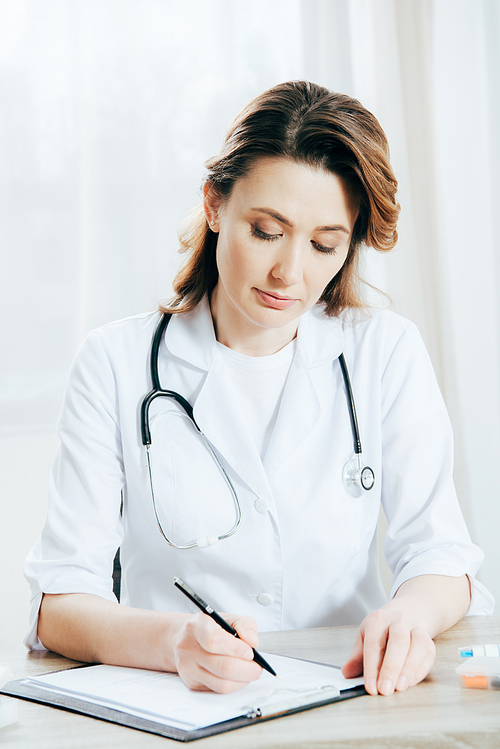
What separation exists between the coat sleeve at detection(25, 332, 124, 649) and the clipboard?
0.29 m

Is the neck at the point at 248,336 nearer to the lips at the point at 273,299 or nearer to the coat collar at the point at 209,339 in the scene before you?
the coat collar at the point at 209,339

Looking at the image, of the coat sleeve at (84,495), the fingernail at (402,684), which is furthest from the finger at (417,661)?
the coat sleeve at (84,495)

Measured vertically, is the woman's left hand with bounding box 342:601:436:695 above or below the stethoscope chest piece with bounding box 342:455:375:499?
below

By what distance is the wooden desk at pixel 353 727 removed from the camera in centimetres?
69

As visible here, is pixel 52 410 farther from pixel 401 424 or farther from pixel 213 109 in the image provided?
pixel 401 424

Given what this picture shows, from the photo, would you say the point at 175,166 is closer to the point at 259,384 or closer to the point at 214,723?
the point at 259,384

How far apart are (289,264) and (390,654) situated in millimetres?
643

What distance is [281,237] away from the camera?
4.05 feet

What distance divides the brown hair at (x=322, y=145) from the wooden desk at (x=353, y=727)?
81cm

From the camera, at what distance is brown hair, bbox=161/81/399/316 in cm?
123

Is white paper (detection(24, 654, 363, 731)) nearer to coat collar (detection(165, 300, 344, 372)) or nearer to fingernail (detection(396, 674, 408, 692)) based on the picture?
fingernail (detection(396, 674, 408, 692))

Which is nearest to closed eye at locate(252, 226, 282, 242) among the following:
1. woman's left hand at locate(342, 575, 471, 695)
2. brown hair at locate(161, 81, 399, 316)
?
brown hair at locate(161, 81, 399, 316)

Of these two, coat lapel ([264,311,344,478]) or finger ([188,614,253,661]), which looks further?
coat lapel ([264,311,344,478])

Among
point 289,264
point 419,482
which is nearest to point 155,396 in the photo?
point 289,264
